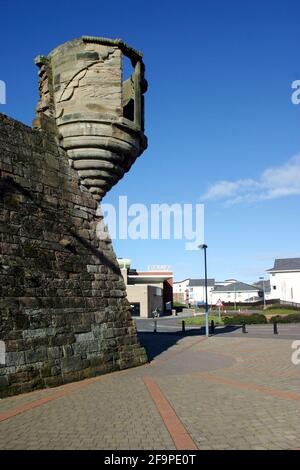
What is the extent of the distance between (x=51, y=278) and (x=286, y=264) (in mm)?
77620

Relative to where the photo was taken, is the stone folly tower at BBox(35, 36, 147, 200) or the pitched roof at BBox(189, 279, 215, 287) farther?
the pitched roof at BBox(189, 279, 215, 287)

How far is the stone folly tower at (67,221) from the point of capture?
952cm

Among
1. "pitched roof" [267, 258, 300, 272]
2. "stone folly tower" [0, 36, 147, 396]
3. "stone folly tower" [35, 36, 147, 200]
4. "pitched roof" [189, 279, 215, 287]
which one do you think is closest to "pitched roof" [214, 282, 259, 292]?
"pitched roof" [189, 279, 215, 287]

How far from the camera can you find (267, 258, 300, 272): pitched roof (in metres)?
80.4

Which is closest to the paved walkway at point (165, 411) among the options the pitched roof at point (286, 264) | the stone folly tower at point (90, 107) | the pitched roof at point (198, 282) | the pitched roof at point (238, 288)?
the stone folly tower at point (90, 107)

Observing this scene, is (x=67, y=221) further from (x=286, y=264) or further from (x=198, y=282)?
(x=198, y=282)

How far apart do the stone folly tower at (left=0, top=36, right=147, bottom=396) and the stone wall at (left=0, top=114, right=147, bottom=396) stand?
26 millimetres

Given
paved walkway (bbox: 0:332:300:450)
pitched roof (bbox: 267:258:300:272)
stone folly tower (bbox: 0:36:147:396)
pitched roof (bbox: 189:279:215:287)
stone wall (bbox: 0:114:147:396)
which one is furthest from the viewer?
pitched roof (bbox: 189:279:215:287)

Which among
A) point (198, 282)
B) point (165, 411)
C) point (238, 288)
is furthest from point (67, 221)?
point (198, 282)

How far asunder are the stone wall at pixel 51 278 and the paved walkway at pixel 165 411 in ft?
1.91

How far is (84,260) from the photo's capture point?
11.9 m

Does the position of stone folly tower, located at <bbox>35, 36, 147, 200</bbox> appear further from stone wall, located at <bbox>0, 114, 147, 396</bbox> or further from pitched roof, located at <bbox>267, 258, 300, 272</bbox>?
pitched roof, located at <bbox>267, 258, 300, 272</bbox>

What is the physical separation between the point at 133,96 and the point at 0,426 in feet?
33.3
